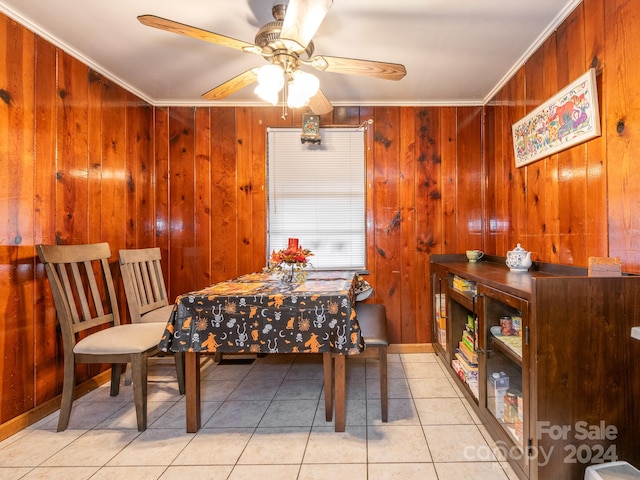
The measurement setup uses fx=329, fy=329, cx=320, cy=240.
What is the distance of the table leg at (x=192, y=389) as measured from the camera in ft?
6.21

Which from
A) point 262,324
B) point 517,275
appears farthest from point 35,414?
point 517,275

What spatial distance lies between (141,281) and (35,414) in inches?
40.1

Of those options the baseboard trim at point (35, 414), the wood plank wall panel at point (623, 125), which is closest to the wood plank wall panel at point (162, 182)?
the baseboard trim at point (35, 414)

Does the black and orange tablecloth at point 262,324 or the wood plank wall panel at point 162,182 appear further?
the wood plank wall panel at point 162,182

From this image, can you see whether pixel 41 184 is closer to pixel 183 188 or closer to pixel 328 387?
pixel 183 188

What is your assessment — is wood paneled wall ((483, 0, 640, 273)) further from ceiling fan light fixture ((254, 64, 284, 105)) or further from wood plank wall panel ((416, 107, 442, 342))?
ceiling fan light fixture ((254, 64, 284, 105))

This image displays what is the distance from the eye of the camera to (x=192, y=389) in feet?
6.30

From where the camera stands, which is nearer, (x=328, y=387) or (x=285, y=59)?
(x=285, y=59)

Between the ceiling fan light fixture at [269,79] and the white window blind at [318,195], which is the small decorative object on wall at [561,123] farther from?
the ceiling fan light fixture at [269,79]

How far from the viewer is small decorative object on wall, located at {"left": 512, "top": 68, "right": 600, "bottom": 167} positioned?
1.75m

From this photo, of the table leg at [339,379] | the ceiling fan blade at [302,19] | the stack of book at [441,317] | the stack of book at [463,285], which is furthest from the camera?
the stack of book at [441,317]

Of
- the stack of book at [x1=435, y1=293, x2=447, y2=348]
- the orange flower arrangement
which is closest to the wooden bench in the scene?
the orange flower arrangement

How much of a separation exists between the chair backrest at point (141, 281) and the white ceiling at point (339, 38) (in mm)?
1501

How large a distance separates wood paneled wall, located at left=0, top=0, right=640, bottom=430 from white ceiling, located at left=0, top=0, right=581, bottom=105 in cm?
16
